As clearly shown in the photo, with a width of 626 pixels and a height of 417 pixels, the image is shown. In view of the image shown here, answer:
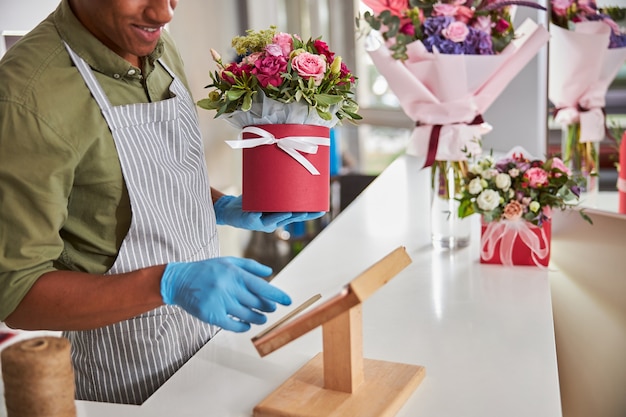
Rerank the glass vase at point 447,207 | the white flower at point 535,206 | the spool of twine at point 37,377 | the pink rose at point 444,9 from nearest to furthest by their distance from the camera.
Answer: the spool of twine at point 37,377
the white flower at point 535,206
the pink rose at point 444,9
the glass vase at point 447,207

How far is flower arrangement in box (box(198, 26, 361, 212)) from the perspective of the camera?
4.69 ft

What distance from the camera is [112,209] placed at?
4.60 feet

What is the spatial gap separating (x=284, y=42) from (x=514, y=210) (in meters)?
0.79

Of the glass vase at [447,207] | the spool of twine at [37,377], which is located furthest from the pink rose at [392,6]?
the spool of twine at [37,377]

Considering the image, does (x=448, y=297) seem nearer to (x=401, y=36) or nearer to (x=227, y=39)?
(x=401, y=36)

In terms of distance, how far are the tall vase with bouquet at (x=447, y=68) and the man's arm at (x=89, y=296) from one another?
1.01 meters

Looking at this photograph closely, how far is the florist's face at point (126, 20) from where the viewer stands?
132 cm

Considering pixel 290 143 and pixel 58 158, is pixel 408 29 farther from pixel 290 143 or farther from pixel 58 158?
pixel 58 158

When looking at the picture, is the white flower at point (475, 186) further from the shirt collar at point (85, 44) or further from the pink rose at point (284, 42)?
the shirt collar at point (85, 44)

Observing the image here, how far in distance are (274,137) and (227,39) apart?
12.5ft

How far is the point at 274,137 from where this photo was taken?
1488 mm

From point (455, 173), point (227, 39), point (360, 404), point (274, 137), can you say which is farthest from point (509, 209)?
point (227, 39)

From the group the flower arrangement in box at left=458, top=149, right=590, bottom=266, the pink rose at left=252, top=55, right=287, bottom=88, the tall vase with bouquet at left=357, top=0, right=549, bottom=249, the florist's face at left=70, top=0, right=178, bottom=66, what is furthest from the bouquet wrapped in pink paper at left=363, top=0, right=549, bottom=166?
the florist's face at left=70, top=0, right=178, bottom=66

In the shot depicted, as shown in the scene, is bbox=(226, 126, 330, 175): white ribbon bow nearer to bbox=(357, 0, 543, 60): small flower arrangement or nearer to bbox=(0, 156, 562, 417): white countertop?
bbox=(0, 156, 562, 417): white countertop
